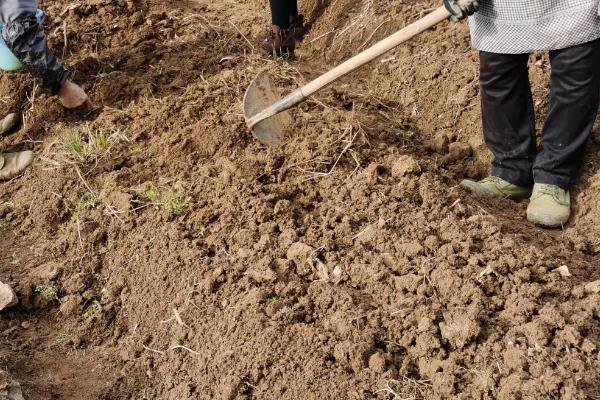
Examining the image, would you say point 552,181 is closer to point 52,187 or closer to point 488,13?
point 488,13

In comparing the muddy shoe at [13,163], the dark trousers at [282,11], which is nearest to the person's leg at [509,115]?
the dark trousers at [282,11]

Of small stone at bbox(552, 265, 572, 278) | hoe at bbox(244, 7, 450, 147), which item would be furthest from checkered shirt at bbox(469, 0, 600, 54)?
small stone at bbox(552, 265, 572, 278)

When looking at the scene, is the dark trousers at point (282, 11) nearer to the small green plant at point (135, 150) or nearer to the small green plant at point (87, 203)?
the small green plant at point (135, 150)

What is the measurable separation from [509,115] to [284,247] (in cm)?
119

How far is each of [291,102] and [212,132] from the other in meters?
0.47

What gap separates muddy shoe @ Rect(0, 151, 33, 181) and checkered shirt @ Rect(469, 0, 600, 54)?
2.47m

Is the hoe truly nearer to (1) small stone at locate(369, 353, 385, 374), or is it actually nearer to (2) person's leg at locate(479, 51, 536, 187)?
(2) person's leg at locate(479, 51, 536, 187)

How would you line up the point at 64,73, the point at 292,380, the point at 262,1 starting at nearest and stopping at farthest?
the point at 292,380 < the point at 64,73 < the point at 262,1

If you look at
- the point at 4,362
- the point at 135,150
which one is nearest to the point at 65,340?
the point at 4,362

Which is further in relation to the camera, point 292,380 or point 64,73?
point 64,73

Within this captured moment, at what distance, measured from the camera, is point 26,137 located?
12.9 ft

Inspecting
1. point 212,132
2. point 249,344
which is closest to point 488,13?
point 212,132

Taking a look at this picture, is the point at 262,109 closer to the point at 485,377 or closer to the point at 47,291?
the point at 47,291

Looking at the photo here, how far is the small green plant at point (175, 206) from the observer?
3.10 metres
